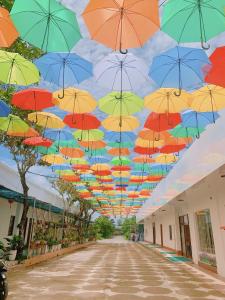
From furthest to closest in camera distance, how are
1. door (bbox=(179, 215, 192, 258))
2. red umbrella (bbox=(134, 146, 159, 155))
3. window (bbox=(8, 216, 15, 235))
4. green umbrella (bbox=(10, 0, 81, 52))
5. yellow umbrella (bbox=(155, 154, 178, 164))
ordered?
door (bbox=(179, 215, 192, 258)) → window (bbox=(8, 216, 15, 235)) → yellow umbrella (bbox=(155, 154, 178, 164)) → red umbrella (bbox=(134, 146, 159, 155)) → green umbrella (bbox=(10, 0, 81, 52))

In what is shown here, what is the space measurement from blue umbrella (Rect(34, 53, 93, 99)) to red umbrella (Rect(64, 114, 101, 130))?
137 cm

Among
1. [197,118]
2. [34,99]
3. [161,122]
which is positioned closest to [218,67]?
[161,122]

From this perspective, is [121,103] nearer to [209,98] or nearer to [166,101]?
[166,101]

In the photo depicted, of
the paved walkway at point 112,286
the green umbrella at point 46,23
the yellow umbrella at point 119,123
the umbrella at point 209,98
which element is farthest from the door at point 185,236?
the green umbrella at point 46,23

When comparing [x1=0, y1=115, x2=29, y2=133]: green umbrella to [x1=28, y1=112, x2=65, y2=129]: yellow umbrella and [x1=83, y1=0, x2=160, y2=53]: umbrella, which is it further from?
[x1=83, y1=0, x2=160, y2=53]: umbrella

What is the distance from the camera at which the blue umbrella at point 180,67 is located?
5.31 meters

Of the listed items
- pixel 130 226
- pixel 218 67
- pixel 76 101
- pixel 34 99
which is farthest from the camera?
pixel 130 226

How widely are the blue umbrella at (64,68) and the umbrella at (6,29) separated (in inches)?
47.5

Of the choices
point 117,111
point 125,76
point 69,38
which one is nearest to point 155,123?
point 117,111

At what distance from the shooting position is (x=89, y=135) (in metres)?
8.93

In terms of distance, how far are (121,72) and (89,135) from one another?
3229 millimetres

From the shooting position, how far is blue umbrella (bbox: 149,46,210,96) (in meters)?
5.31

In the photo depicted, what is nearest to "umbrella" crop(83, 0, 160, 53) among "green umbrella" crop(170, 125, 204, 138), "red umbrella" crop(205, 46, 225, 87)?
"red umbrella" crop(205, 46, 225, 87)

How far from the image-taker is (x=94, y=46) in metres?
5.73
